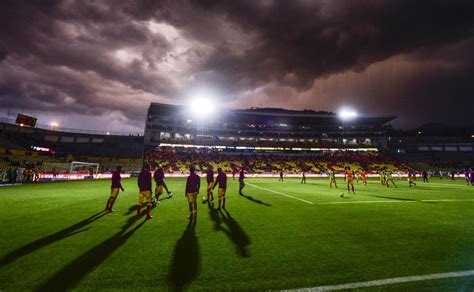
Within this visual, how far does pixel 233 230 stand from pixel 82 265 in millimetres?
3969

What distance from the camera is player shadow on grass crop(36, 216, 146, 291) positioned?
3500 mm

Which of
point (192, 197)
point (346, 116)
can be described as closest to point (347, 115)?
point (346, 116)

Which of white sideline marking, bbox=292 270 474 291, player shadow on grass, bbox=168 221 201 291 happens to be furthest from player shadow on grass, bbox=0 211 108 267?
white sideline marking, bbox=292 270 474 291

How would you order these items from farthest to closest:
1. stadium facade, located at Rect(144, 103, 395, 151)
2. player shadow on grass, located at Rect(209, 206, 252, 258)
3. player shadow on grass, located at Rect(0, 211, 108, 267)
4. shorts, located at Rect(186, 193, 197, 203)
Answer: stadium facade, located at Rect(144, 103, 395, 151), shorts, located at Rect(186, 193, 197, 203), player shadow on grass, located at Rect(209, 206, 252, 258), player shadow on grass, located at Rect(0, 211, 108, 267)

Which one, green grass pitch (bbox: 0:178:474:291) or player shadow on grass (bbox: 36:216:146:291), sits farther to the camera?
green grass pitch (bbox: 0:178:474:291)

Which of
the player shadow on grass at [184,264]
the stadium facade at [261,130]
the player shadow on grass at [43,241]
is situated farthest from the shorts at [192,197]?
the stadium facade at [261,130]

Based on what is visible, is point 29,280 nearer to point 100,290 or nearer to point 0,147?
point 100,290

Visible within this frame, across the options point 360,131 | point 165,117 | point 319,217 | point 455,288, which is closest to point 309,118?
point 360,131

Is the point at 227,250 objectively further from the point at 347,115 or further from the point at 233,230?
the point at 347,115

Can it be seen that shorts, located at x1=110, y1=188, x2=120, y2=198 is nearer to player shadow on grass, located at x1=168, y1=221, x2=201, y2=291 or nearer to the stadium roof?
player shadow on grass, located at x1=168, y1=221, x2=201, y2=291

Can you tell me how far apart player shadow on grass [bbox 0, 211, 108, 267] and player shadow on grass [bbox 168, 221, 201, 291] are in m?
3.30

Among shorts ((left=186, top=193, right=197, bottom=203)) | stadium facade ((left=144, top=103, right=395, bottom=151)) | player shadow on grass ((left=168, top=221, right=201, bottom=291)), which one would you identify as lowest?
player shadow on grass ((left=168, top=221, right=201, bottom=291))

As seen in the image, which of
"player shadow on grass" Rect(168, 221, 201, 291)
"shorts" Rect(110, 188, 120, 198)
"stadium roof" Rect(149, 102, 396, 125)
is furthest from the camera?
"stadium roof" Rect(149, 102, 396, 125)

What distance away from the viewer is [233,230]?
679 centimetres
